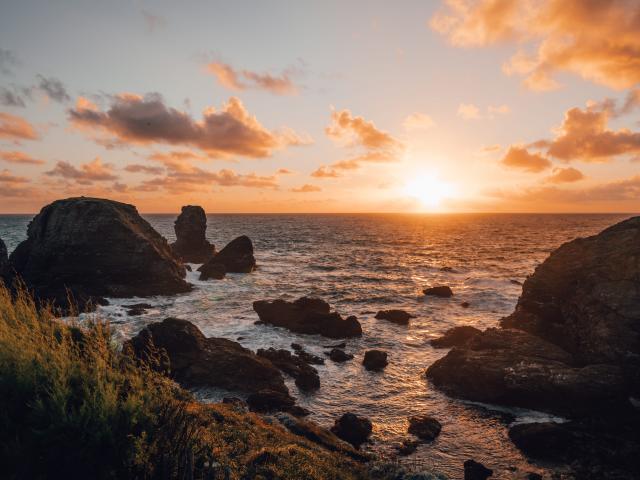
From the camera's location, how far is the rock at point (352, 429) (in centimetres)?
1497

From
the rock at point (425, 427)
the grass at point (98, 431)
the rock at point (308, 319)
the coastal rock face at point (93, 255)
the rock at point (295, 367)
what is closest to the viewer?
the grass at point (98, 431)

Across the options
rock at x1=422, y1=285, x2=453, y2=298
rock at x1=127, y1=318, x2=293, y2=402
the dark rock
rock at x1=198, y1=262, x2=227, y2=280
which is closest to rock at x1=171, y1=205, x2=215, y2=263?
rock at x1=198, y1=262, x2=227, y2=280

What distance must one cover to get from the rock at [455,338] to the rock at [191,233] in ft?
155

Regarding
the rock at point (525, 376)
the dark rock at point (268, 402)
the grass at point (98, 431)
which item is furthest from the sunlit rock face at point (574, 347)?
the grass at point (98, 431)

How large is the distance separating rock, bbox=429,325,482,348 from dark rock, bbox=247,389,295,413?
13578 mm

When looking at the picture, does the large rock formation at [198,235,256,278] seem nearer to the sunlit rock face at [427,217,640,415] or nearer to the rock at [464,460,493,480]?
the sunlit rock face at [427,217,640,415]

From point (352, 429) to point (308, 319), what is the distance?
50.2ft

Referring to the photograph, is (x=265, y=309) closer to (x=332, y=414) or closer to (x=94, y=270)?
(x=332, y=414)

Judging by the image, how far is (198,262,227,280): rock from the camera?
162 feet

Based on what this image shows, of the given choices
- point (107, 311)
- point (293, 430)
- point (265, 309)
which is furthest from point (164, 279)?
point (293, 430)

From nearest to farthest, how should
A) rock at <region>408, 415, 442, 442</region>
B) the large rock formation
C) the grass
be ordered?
the grass, rock at <region>408, 415, 442, 442</region>, the large rock formation

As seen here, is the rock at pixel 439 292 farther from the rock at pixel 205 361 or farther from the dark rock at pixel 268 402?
the dark rock at pixel 268 402

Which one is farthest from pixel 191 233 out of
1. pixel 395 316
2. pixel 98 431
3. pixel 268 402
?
pixel 98 431

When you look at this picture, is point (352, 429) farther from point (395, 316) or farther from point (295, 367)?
point (395, 316)
